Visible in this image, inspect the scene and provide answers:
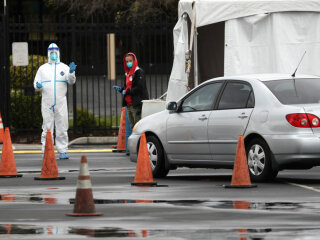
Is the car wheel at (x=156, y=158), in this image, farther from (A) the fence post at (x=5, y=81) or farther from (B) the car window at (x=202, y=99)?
(A) the fence post at (x=5, y=81)

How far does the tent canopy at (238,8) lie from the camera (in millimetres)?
18469

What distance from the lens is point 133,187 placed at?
13523mm

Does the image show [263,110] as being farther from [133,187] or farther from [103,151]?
[103,151]

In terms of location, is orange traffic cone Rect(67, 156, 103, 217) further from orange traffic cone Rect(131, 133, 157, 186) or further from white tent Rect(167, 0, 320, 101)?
white tent Rect(167, 0, 320, 101)

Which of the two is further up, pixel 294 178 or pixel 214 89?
pixel 214 89

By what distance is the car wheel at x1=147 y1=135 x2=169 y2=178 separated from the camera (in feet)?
49.3

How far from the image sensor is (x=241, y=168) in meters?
13.0

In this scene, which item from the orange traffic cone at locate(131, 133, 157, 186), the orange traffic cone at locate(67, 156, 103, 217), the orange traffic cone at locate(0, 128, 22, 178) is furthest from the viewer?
the orange traffic cone at locate(0, 128, 22, 178)

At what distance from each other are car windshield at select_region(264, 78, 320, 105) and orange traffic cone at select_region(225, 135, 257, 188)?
102cm

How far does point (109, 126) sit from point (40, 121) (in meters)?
1.68

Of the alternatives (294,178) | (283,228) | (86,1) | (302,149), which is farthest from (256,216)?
(86,1)

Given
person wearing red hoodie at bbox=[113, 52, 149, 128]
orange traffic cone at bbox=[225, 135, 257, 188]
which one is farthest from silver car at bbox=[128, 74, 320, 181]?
person wearing red hoodie at bbox=[113, 52, 149, 128]

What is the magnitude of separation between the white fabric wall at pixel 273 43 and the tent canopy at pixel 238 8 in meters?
0.13

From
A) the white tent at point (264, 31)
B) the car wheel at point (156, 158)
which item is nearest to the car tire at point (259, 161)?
the car wheel at point (156, 158)
